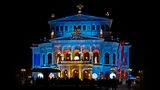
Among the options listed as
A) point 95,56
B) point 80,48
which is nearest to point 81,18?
point 80,48

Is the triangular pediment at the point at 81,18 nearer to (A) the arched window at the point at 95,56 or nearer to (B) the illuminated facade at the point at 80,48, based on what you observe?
(B) the illuminated facade at the point at 80,48

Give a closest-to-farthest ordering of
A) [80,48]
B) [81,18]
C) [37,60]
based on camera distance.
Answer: [80,48] → [81,18] → [37,60]

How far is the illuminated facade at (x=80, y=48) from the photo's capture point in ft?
287

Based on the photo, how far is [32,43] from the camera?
102562 millimetres

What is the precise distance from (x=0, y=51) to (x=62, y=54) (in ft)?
246

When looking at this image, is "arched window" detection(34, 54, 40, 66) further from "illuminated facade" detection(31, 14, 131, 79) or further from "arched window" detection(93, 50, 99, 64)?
"arched window" detection(93, 50, 99, 64)

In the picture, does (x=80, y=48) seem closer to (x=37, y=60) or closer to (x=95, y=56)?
(x=95, y=56)

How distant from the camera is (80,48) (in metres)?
89.8

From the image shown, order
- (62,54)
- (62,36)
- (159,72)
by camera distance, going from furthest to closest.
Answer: (62,36) < (62,54) < (159,72)

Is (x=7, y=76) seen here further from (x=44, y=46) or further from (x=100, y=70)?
(x=44, y=46)

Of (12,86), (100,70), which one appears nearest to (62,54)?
(100,70)

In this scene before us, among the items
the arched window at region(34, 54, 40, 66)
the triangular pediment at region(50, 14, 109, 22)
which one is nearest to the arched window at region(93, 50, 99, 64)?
the triangular pediment at region(50, 14, 109, 22)

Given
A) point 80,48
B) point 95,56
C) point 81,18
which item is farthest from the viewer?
point 81,18

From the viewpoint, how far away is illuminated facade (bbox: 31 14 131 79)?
287 ft
